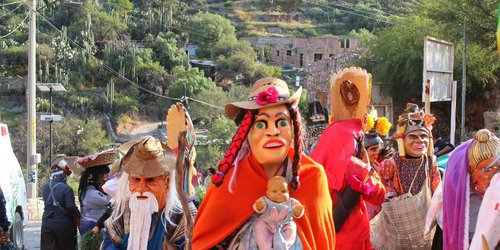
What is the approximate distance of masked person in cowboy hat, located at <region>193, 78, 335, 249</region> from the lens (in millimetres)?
4477

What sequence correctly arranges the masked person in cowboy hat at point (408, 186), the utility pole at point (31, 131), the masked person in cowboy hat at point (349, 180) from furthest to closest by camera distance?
the utility pole at point (31, 131), the masked person in cowboy hat at point (408, 186), the masked person in cowboy hat at point (349, 180)

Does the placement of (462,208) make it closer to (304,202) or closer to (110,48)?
Result: (304,202)

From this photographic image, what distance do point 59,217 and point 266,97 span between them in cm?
451

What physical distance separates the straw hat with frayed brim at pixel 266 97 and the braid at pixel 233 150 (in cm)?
8

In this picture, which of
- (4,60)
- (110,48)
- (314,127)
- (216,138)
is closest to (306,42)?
(110,48)

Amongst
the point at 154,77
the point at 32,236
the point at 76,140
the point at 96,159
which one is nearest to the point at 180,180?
the point at 96,159

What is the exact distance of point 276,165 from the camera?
4605 mm

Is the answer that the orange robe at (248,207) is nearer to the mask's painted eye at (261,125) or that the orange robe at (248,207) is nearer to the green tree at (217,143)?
the mask's painted eye at (261,125)

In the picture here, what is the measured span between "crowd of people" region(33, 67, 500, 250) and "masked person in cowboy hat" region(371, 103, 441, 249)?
0.01 metres

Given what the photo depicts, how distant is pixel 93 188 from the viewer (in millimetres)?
7789

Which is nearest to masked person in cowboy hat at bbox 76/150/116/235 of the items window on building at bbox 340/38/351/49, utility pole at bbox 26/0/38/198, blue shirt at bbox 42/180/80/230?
blue shirt at bbox 42/180/80/230

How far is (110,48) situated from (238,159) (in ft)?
204

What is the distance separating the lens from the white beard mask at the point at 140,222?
476 centimetres

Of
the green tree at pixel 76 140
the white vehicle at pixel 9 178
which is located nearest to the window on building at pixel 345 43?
the green tree at pixel 76 140
